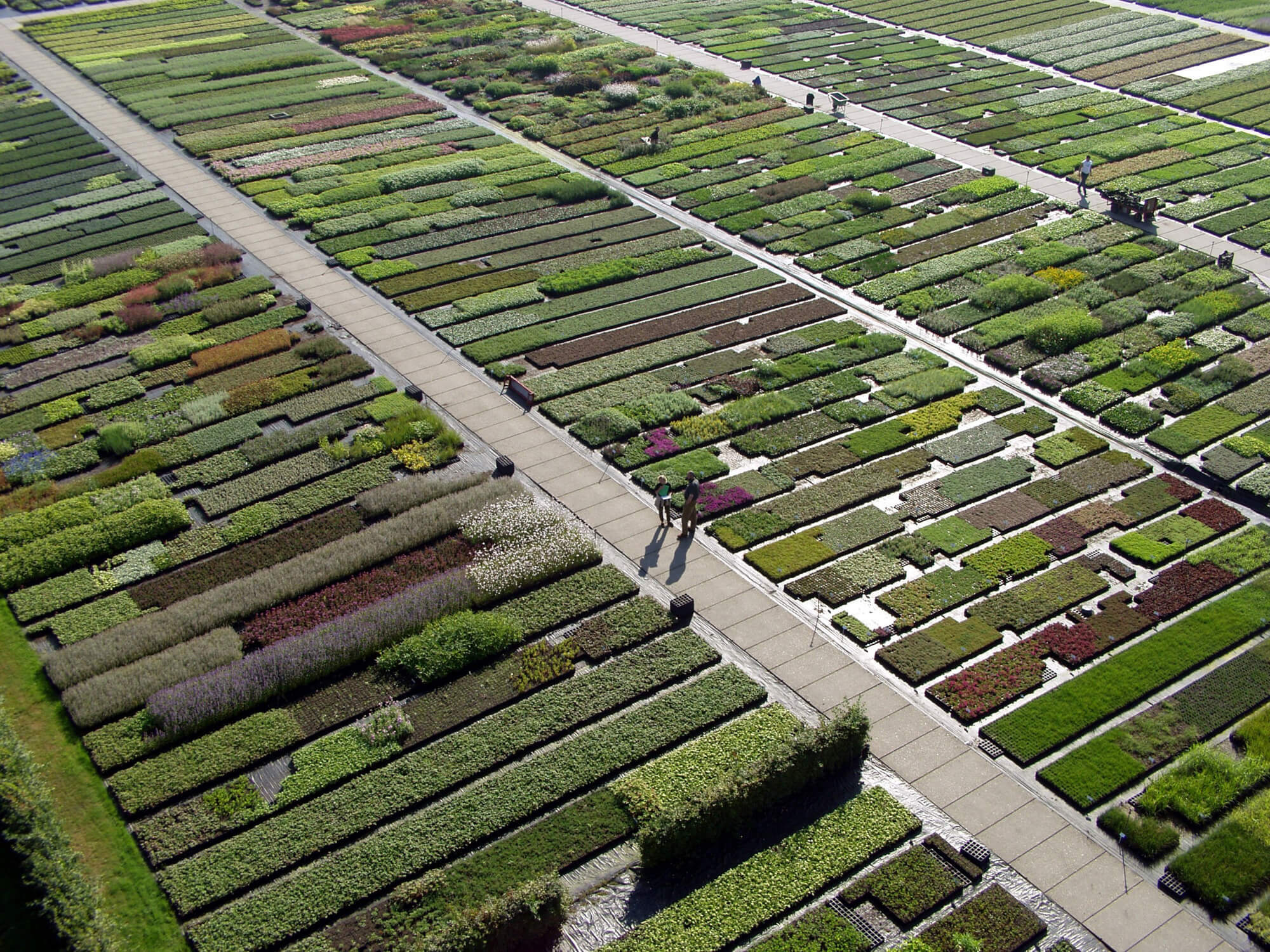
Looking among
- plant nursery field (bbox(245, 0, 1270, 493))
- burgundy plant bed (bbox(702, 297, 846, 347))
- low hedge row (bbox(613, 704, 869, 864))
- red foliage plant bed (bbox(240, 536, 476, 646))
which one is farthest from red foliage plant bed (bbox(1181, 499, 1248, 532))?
red foliage plant bed (bbox(240, 536, 476, 646))

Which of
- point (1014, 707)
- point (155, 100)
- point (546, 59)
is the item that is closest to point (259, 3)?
point (155, 100)

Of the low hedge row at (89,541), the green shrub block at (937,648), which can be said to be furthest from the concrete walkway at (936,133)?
the low hedge row at (89,541)

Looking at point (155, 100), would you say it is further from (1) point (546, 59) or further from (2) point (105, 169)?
(1) point (546, 59)

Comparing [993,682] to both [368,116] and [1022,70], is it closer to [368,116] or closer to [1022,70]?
[368,116]

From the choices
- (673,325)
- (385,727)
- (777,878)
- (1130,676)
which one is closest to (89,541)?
(385,727)

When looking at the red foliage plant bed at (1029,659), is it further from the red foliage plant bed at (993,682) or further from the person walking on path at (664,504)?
the person walking on path at (664,504)
